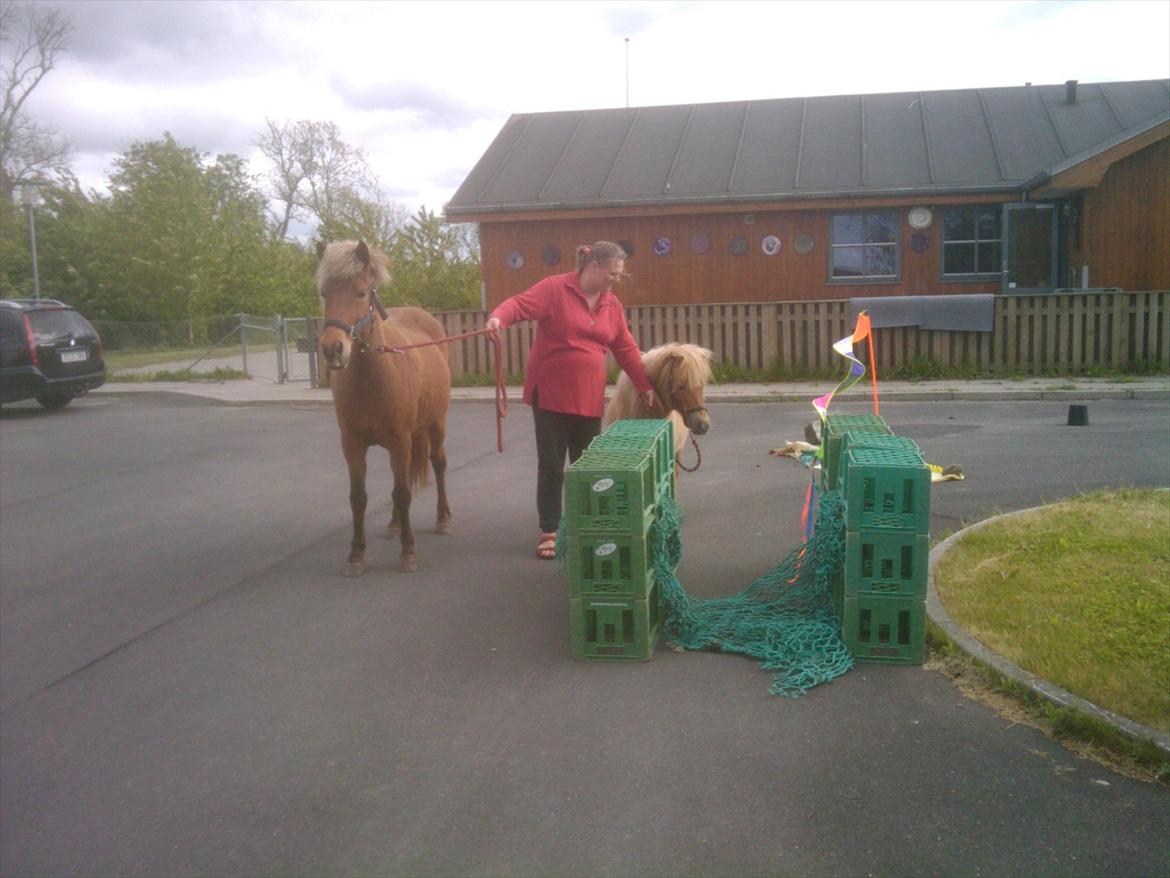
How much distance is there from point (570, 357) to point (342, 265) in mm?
1665

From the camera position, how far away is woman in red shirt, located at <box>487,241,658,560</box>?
7.33 metres

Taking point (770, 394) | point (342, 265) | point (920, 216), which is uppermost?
point (920, 216)

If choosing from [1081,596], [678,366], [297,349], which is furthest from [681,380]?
[297,349]

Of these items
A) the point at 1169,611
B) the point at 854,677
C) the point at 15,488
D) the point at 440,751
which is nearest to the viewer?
the point at 440,751

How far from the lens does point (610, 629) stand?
566 centimetres

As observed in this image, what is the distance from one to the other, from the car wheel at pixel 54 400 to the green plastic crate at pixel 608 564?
17.9 meters

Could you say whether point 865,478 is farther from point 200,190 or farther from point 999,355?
point 200,190

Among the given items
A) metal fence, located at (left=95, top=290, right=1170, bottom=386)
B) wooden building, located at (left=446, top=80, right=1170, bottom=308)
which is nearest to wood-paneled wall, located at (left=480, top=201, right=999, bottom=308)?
wooden building, located at (left=446, top=80, right=1170, bottom=308)

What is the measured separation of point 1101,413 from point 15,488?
13626 mm

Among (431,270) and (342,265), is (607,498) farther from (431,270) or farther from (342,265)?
(431,270)

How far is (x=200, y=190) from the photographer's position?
4597 cm

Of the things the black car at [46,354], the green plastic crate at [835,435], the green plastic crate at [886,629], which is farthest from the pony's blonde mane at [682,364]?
the black car at [46,354]

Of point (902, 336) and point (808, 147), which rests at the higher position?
point (808, 147)

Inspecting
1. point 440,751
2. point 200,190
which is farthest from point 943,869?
point 200,190
